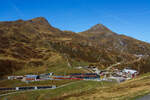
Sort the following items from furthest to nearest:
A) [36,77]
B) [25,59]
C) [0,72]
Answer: [25,59]
[0,72]
[36,77]

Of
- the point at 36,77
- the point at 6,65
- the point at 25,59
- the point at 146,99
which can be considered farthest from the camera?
the point at 25,59

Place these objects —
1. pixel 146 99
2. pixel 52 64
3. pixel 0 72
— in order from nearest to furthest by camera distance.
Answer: pixel 146 99 → pixel 0 72 → pixel 52 64

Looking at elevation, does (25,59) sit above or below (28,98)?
above

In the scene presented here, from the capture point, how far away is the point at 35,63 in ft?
499

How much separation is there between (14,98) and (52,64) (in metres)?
87.0

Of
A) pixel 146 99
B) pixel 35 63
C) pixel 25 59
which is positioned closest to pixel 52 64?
pixel 35 63

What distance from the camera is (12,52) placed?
164500mm

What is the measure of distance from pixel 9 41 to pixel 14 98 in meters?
146

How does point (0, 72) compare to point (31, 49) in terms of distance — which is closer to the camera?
point (0, 72)

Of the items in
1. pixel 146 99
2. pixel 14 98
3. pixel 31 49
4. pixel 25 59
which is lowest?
pixel 14 98

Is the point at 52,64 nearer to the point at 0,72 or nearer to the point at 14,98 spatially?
the point at 0,72

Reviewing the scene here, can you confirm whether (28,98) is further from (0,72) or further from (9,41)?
(9,41)

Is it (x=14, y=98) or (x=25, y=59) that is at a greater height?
(x=25, y=59)

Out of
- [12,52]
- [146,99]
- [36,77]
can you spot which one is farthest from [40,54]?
[146,99]
